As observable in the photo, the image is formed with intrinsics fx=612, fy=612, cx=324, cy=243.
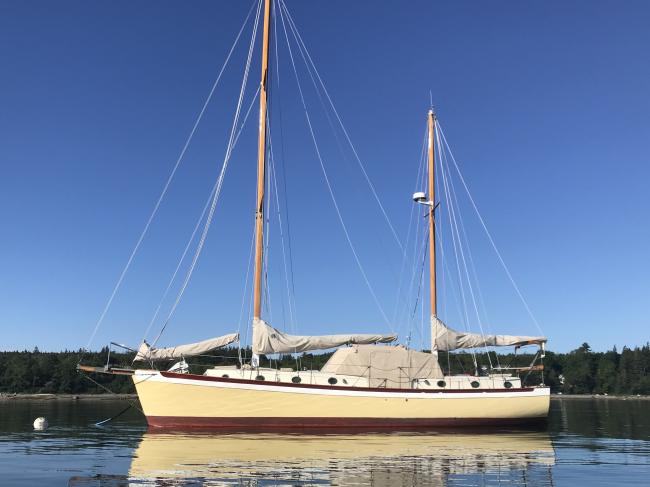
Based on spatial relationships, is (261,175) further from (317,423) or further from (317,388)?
(317,423)

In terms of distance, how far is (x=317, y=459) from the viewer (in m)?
20.9

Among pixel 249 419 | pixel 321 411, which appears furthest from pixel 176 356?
pixel 321 411

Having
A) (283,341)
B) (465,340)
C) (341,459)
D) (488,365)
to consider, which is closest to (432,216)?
(465,340)

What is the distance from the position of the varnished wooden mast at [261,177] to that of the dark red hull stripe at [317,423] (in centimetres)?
592

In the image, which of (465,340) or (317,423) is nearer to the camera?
(317,423)

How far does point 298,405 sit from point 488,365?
108384 millimetres

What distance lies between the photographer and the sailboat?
30531 millimetres

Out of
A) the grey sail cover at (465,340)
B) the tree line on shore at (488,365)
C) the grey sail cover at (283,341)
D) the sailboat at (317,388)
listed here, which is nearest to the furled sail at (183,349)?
the sailboat at (317,388)

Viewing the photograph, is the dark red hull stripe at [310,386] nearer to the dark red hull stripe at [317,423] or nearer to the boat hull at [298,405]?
the boat hull at [298,405]

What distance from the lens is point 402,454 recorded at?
2250 centimetres

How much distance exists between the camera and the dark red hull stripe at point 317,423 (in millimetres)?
30594

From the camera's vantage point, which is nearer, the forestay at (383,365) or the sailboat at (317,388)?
the sailboat at (317,388)

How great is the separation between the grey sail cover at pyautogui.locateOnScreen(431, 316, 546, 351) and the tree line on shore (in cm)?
6103

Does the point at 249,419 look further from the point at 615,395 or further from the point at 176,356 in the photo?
the point at 615,395
